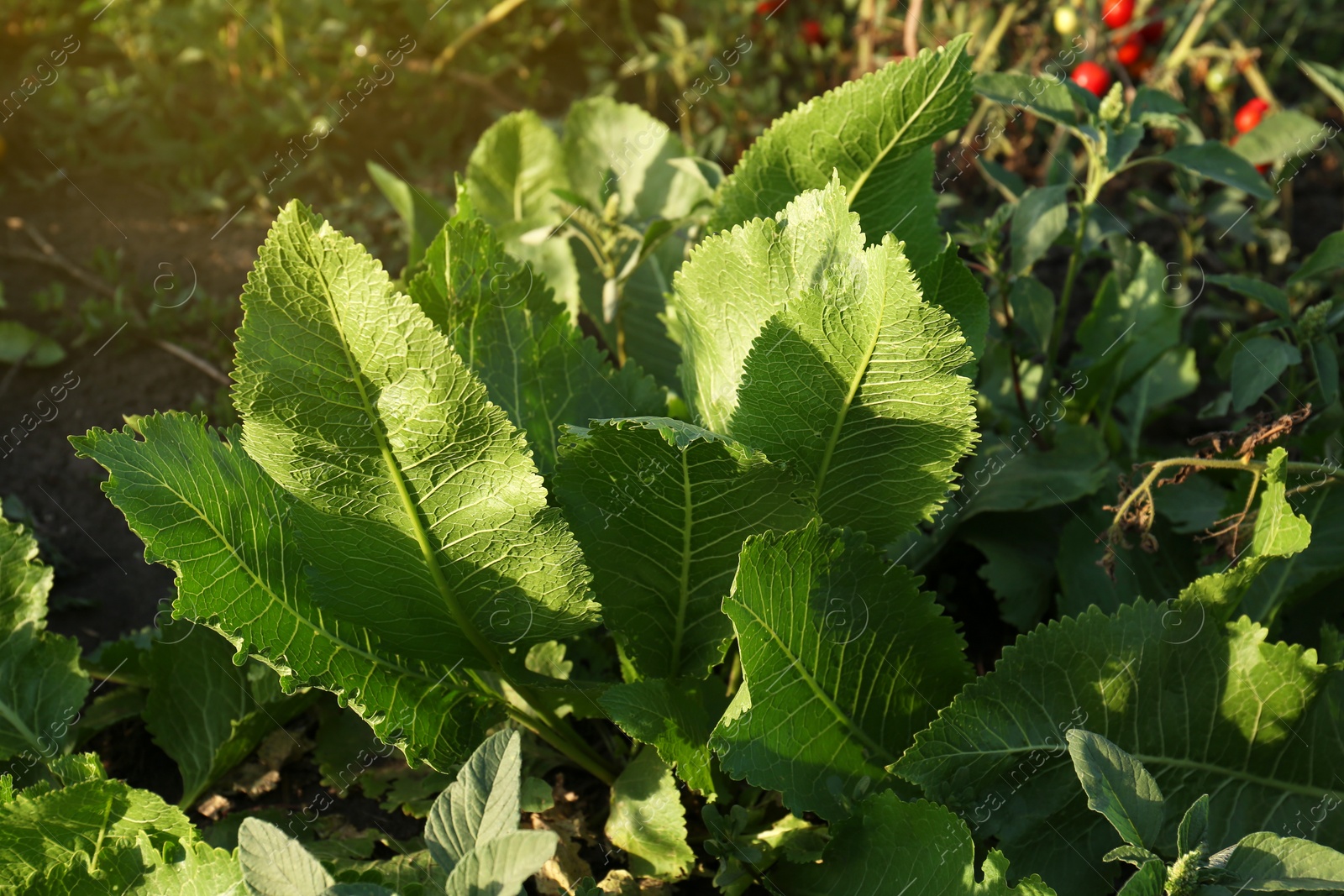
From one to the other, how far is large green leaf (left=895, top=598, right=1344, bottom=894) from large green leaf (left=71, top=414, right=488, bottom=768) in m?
0.67

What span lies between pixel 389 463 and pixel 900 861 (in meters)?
0.83

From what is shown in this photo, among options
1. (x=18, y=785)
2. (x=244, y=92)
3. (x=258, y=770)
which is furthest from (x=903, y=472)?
(x=244, y=92)

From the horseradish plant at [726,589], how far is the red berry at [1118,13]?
1382 millimetres

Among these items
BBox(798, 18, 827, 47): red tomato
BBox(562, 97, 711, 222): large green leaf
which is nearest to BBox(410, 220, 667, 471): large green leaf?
BBox(562, 97, 711, 222): large green leaf

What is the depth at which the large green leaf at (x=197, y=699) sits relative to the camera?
6.01 ft

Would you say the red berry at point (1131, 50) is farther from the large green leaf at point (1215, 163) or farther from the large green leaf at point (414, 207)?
the large green leaf at point (414, 207)

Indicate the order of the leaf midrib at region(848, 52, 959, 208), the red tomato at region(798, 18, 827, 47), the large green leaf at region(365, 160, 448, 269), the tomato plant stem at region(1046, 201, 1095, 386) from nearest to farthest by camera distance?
the leaf midrib at region(848, 52, 959, 208), the tomato plant stem at region(1046, 201, 1095, 386), the large green leaf at region(365, 160, 448, 269), the red tomato at region(798, 18, 827, 47)

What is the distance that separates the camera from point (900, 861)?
4.65ft

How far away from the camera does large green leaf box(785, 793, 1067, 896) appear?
1286 millimetres

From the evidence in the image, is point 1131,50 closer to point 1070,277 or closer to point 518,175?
point 1070,277

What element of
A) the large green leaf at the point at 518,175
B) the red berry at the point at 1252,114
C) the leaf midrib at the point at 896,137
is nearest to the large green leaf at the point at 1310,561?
the leaf midrib at the point at 896,137

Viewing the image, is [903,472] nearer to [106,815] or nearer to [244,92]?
[106,815]

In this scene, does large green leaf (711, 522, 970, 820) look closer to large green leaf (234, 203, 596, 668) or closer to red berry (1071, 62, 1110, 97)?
large green leaf (234, 203, 596, 668)

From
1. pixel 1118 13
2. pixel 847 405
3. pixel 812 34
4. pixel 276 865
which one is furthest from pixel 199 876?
pixel 812 34
